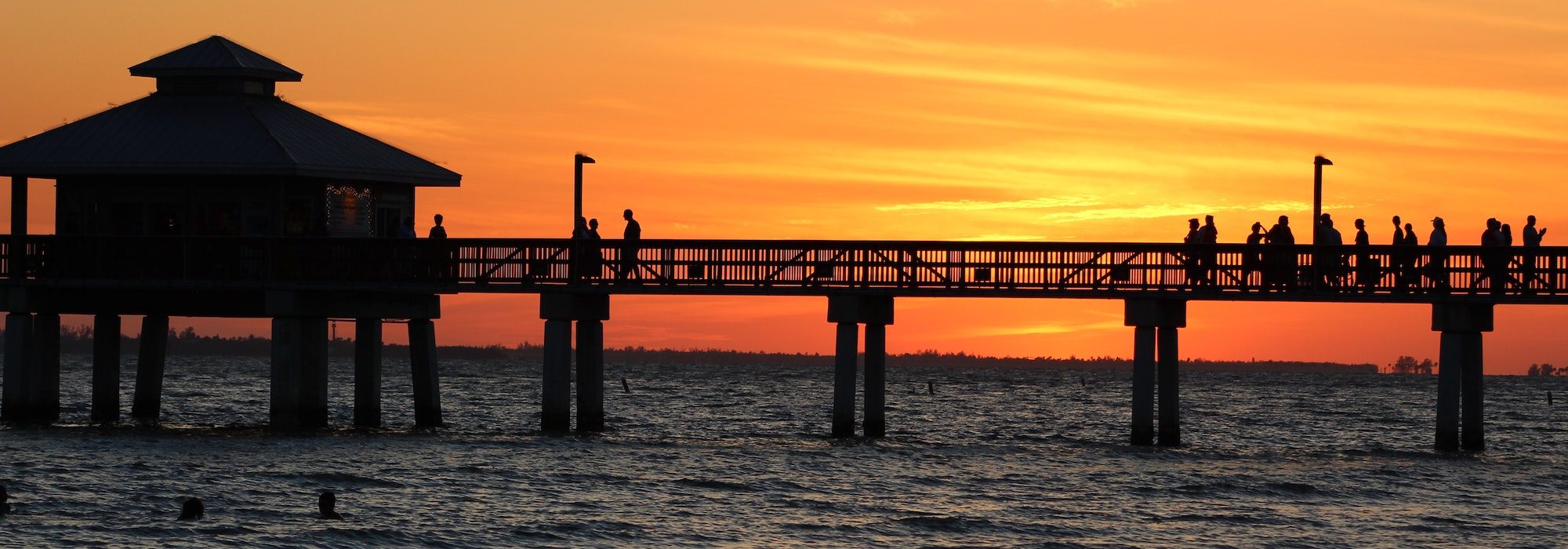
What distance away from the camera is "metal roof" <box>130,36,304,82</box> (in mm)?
52125

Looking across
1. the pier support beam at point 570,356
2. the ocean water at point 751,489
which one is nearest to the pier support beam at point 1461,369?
the ocean water at point 751,489

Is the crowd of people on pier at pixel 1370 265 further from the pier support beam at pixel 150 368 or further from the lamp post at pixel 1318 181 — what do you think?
the pier support beam at pixel 150 368

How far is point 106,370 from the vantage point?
54.0 metres

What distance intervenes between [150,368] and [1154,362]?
27.2 meters

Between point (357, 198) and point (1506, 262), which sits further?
point (357, 198)

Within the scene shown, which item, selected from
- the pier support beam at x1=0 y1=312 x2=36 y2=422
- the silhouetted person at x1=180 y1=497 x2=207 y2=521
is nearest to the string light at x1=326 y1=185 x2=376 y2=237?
the pier support beam at x1=0 y1=312 x2=36 y2=422

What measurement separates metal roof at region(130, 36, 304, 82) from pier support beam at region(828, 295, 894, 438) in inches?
675

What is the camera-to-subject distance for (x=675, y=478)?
40688 millimetres

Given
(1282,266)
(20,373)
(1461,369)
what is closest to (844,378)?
(1282,266)

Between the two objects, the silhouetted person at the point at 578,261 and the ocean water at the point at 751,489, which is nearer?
the ocean water at the point at 751,489

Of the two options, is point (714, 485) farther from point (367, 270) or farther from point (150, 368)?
point (150, 368)

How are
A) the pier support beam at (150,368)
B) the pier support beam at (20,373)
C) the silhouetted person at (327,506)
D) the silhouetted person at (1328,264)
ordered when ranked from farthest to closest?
the pier support beam at (150,368) < the pier support beam at (20,373) < the silhouetted person at (1328,264) < the silhouetted person at (327,506)

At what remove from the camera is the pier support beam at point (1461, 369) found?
141ft

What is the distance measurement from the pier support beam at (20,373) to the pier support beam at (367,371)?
7619 mm
